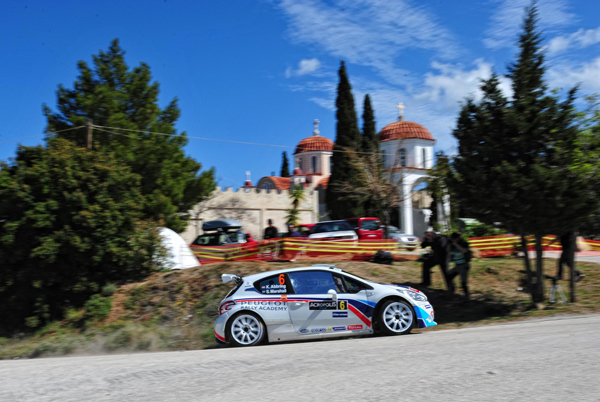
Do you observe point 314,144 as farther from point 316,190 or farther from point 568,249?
point 568,249

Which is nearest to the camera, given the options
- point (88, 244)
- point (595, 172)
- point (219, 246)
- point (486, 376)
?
point (486, 376)

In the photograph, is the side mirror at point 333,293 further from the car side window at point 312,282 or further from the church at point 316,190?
the church at point 316,190

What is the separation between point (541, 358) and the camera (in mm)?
6586

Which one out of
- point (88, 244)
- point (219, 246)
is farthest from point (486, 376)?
point (219, 246)

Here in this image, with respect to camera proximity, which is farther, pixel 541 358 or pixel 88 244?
pixel 88 244

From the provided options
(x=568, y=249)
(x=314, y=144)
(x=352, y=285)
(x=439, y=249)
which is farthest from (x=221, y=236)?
(x=314, y=144)

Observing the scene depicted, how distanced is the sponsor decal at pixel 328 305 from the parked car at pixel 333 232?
526 inches

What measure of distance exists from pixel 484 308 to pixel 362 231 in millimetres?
12089

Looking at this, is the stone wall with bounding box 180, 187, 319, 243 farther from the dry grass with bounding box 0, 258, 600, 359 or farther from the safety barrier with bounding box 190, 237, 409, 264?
the dry grass with bounding box 0, 258, 600, 359

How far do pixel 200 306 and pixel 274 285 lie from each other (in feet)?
17.8

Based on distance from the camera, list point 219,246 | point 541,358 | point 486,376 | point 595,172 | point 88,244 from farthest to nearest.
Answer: point 219,246 < point 88,244 < point 595,172 < point 541,358 < point 486,376

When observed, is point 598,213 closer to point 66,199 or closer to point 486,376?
point 486,376

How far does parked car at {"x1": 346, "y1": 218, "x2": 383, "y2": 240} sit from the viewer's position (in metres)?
25.7

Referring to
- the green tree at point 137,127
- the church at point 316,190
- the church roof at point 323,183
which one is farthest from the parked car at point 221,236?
the church roof at point 323,183
